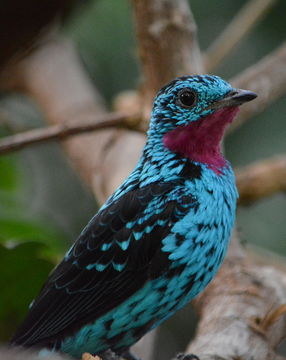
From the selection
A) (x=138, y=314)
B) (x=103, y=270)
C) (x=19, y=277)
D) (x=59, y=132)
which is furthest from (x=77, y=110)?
(x=138, y=314)

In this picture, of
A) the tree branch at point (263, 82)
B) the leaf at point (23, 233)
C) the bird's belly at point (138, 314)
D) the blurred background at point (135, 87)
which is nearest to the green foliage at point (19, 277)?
the bird's belly at point (138, 314)

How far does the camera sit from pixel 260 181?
4.33m

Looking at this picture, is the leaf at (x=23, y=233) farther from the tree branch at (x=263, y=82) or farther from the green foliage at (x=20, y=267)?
the tree branch at (x=263, y=82)

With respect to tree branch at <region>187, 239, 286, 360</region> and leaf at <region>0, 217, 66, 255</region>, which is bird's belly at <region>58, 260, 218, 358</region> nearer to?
tree branch at <region>187, 239, 286, 360</region>

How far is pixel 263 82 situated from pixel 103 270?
6.96 feet

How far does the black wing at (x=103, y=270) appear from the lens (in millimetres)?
2791

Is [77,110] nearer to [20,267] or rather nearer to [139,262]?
[20,267]

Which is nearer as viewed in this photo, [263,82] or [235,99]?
[235,99]

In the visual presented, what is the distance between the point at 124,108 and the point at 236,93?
7.29 ft

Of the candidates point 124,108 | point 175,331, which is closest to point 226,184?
point 124,108

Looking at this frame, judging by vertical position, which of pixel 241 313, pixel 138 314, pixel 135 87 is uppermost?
pixel 135 87

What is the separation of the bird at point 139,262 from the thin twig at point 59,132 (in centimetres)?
79

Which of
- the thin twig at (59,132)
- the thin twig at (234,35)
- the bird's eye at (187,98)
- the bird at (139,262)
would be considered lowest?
the bird at (139,262)

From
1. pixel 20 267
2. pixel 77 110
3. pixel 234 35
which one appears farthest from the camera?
pixel 77 110
